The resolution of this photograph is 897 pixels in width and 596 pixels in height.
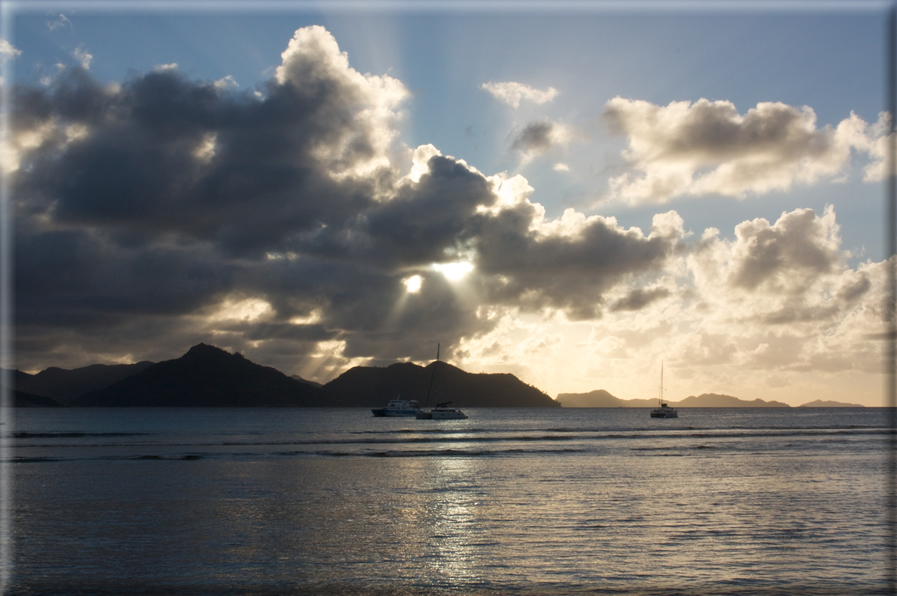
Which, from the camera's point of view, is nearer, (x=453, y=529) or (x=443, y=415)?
(x=453, y=529)

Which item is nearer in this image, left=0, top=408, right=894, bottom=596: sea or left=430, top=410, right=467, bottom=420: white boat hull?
left=0, top=408, right=894, bottom=596: sea

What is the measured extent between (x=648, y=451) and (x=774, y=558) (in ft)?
188

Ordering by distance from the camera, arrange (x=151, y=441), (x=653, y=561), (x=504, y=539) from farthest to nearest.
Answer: (x=151, y=441) < (x=504, y=539) < (x=653, y=561)

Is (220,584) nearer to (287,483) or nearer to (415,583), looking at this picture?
(415,583)

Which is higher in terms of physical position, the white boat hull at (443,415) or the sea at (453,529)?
the sea at (453,529)

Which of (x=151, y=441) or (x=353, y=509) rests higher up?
(x=353, y=509)

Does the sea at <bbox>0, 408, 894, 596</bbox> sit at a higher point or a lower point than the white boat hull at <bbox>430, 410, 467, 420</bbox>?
higher

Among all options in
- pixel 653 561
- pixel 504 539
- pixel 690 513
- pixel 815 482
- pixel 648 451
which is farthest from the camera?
pixel 648 451

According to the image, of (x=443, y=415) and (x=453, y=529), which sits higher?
(x=453, y=529)

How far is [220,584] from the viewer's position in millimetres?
23266

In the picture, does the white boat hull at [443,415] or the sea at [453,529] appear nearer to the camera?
the sea at [453,529]

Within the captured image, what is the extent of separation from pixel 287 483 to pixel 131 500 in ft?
36.9

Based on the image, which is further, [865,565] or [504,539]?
[504,539]

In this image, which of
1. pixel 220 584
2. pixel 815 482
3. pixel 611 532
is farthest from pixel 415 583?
pixel 815 482
